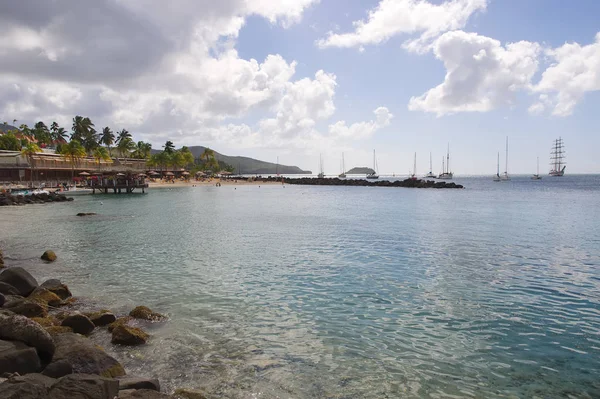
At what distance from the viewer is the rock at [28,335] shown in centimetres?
796

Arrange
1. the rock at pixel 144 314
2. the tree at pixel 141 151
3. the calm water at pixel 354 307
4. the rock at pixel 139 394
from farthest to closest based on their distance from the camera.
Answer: the tree at pixel 141 151 < the rock at pixel 144 314 < the calm water at pixel 354 307 < the rock at pixel 139 394

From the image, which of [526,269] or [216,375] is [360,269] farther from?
[216,375]

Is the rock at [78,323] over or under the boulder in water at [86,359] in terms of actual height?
under

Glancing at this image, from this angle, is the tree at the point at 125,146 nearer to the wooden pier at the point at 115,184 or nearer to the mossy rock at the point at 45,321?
the wooden pier at the point at 115,184

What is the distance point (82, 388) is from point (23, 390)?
76cm

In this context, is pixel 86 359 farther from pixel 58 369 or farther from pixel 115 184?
pixel 115 184

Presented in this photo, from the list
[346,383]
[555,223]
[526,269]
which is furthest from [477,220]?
[346,383]

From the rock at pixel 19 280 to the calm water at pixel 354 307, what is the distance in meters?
1.72

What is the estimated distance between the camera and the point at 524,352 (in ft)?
31.4

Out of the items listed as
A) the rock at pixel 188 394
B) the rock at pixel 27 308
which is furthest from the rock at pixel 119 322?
the rock at pixel 188 394

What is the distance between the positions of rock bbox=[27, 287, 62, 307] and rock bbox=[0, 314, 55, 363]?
5184 millimetres

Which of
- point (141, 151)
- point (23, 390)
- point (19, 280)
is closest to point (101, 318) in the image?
point (19, 280)

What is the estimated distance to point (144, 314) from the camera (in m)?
12.0

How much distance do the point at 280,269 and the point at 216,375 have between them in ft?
32.6
